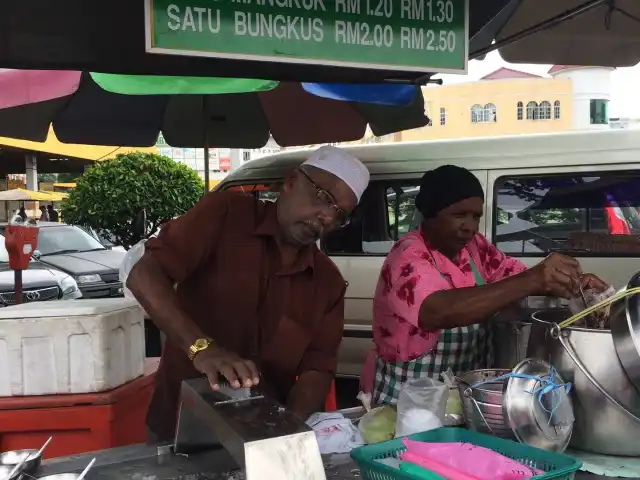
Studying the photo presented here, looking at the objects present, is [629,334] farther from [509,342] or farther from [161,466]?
[161,466]

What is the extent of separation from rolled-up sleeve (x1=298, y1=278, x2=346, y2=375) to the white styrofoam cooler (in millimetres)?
994

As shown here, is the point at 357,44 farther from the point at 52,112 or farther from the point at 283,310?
the point at 52,112

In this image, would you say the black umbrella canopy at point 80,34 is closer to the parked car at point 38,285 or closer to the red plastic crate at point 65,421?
the red plastic crate at point 65,421

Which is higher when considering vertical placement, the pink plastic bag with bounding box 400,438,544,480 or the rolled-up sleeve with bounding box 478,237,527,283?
the rolled-up sleeve with bounding box 478,237,527,283

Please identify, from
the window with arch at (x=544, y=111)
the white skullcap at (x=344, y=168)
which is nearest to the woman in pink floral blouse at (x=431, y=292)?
the white skullcap at (x=344, y=168)

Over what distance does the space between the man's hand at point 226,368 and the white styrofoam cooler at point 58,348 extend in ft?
3.99

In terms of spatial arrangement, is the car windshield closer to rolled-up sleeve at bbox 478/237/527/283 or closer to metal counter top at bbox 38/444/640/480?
rolled-up sleeve at bbox 478/237/527/283

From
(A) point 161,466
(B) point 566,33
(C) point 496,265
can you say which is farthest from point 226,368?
(B) point 566,33

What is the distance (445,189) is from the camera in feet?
7.32

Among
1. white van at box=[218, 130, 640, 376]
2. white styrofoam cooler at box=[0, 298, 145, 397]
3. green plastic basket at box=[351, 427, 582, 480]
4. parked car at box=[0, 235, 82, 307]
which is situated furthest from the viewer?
parked car at box=[0, 235, 82, 307]

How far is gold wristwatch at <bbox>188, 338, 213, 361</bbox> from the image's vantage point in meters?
1.55

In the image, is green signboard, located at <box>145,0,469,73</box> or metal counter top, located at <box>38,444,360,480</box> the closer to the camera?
metal counter top, located at <box>38,444,360,480</box>

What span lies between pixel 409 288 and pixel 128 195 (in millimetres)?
7729

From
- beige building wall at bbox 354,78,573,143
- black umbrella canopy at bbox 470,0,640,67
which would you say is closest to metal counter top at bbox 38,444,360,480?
black umbrella canopy at bbox 470,0,640,67
